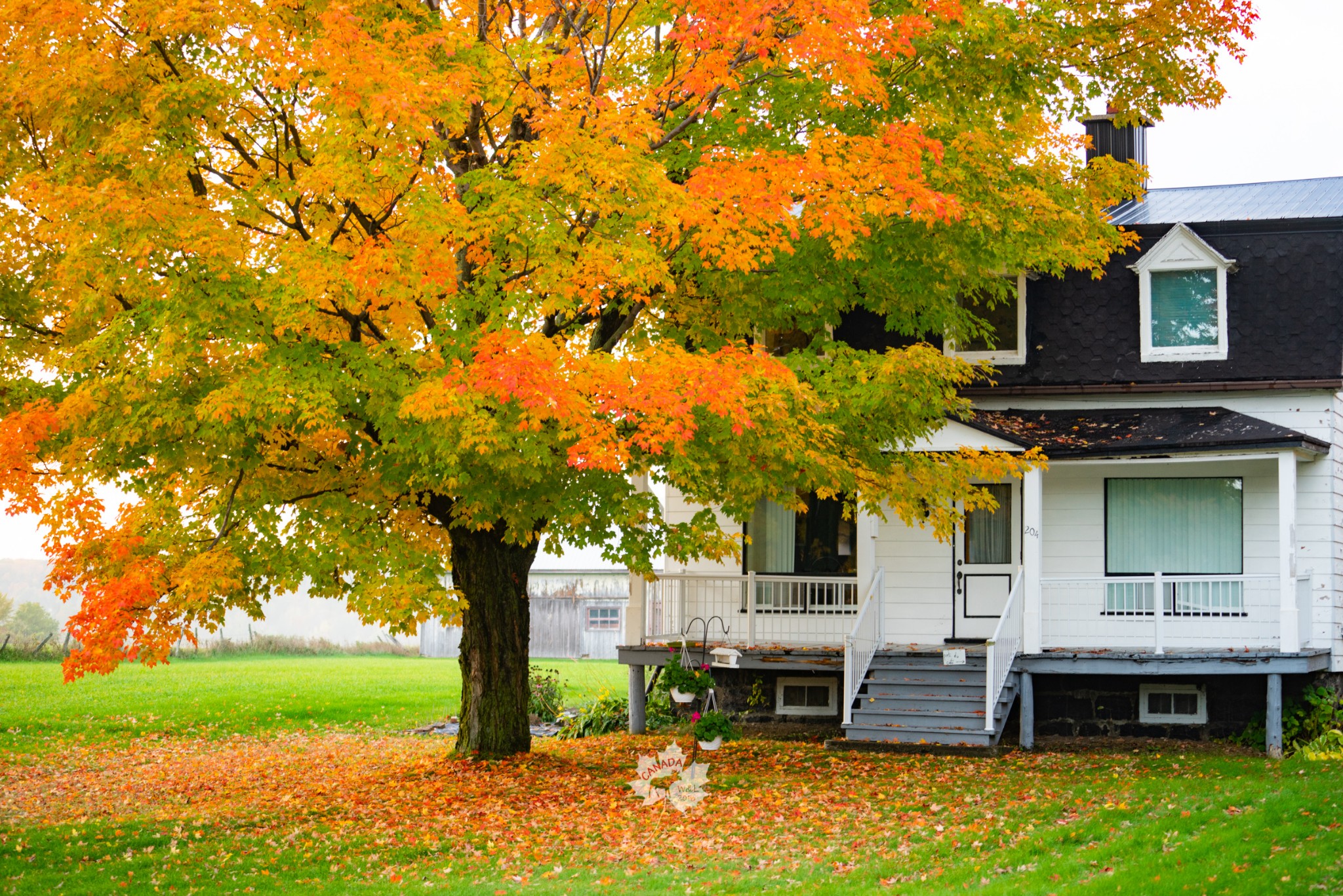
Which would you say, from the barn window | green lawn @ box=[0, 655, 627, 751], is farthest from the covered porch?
the barn window

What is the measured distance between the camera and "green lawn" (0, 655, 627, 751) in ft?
68.1

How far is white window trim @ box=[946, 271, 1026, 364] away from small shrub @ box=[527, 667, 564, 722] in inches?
345

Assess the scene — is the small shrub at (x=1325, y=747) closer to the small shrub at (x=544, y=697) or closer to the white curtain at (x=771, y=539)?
the white curtain at (x=771, y=539)

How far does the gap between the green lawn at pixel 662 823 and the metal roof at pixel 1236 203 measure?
848 centimetres

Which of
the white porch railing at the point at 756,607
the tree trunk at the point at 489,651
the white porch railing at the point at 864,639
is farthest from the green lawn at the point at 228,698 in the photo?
the white porch railing at the point at 864,639

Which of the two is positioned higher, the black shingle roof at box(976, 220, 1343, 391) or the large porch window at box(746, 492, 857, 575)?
the black shingle roof at box(976, 220, 1343, 391)

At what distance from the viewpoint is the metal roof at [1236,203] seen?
1919 centimetres

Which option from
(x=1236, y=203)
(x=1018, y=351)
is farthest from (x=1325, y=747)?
(x=1236, y=203)

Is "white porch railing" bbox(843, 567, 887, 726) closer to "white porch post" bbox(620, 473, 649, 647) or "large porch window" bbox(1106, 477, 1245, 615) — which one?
"white porch post" bbox(620, 473, 649, 647)

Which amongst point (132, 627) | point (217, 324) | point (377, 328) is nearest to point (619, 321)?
point (377, 328)

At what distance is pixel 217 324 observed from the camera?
448 inches

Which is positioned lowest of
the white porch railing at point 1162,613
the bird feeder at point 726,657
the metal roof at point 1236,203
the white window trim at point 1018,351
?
the bird feeder at point 726,657

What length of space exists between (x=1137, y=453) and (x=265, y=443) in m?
10.7

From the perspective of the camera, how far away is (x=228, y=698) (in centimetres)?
2461
